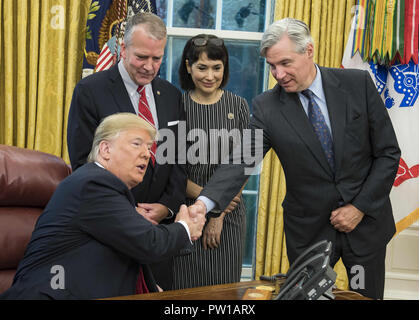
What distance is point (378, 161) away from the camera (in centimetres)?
219

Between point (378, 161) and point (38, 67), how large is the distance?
2438 millimetres

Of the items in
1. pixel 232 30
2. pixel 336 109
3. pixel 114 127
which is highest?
pixel 232 30

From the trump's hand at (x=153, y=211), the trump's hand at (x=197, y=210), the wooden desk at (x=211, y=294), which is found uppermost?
the trump's hand at (x=197, y=210)

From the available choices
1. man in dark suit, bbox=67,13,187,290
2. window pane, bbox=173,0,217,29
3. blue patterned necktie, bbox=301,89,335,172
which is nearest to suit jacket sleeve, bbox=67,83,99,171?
man in dark suit, bbox=67,13,187,290

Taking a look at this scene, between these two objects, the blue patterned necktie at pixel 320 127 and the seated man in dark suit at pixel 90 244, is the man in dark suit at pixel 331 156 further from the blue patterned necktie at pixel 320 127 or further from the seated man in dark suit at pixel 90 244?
the seated man in dark suit at pixel 90 244

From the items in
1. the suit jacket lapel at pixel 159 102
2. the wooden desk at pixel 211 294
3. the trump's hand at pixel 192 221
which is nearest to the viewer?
the wooden desk at pixel 211 294

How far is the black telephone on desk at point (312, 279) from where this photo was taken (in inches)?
53.0

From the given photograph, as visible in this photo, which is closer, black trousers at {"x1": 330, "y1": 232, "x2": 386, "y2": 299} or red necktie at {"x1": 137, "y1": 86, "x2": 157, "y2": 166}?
black trousers at {"x1": 330, "y1": 232, "x2": 386, "y2": 299}

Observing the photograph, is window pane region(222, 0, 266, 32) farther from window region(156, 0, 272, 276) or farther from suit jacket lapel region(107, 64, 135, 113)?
suit jacket lapel region(107, 64, 135, 113)

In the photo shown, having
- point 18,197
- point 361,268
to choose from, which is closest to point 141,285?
point 18,197

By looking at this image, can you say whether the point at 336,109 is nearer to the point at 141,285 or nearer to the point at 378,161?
the point at 378,161

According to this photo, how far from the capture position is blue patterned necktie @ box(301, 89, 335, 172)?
2197mm

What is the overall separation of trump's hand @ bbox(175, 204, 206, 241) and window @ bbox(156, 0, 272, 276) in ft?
5.97

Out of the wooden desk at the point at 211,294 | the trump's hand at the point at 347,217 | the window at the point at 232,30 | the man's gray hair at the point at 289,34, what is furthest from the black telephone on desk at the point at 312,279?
the window at the point at 232,30
